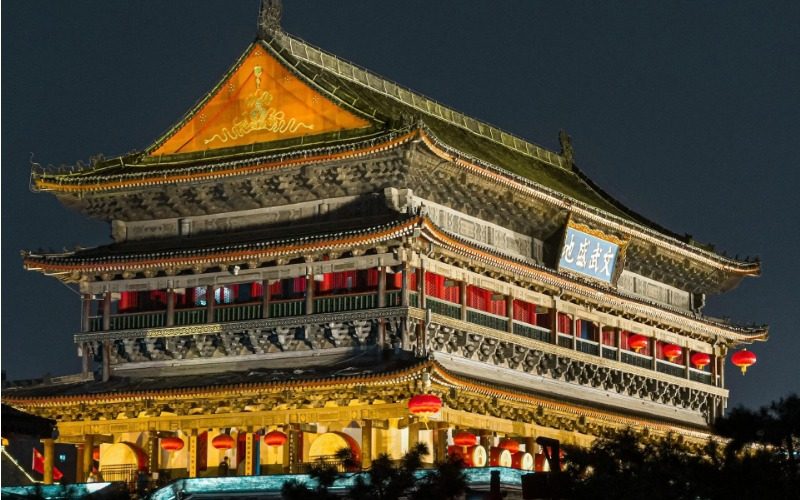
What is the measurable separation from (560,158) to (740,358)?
1010 cm

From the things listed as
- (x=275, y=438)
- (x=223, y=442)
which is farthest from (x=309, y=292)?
(x=223, y=442)

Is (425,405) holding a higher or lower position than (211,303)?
lower

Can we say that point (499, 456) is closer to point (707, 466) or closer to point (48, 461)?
point (48, 461)

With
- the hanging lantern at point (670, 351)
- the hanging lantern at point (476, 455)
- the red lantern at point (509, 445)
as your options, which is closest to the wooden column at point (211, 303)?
the hanging lantern at point (476, 455)

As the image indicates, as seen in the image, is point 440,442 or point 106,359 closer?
point 440,442

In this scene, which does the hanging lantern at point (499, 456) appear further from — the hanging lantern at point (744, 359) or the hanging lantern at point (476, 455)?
the hanging lantern at point (744, 359)

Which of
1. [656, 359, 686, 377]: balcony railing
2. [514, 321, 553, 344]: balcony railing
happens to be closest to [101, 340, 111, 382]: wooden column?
[514, 321, 553, 344]: balcony railing

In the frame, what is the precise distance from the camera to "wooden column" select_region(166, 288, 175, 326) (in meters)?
48.7

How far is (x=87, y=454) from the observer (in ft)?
160

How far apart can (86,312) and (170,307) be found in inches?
110

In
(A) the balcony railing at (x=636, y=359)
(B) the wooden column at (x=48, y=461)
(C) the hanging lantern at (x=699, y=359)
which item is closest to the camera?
(B) the wooden column at (x=48, y=461)

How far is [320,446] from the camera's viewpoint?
47188 mm

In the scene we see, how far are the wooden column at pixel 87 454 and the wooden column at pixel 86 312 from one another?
3.21 metres

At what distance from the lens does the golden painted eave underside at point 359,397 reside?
44031mm
